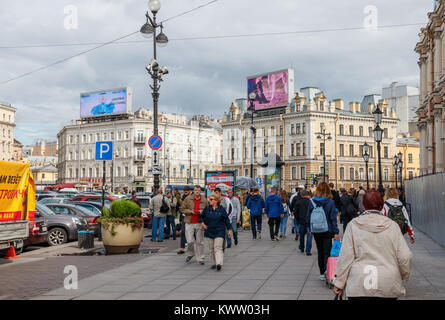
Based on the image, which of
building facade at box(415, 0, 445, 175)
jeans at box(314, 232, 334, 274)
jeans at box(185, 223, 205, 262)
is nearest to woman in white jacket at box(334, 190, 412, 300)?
jeans at box(314, 232, 334, 274)

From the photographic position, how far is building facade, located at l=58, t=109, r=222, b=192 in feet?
321

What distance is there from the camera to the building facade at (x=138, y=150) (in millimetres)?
97875

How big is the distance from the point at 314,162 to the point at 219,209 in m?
73.8

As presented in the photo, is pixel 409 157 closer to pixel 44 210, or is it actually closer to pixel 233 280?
pixel 44 210

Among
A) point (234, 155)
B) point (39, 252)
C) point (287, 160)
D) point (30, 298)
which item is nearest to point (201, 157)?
point (234, 155)

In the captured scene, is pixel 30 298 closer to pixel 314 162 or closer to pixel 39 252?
pixel 39 252

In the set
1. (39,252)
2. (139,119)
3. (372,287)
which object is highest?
(139,119)

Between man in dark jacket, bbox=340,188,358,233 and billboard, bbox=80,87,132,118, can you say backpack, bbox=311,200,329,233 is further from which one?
billboard, bbox=80,87,132,118

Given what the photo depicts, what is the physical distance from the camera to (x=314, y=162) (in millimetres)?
84438

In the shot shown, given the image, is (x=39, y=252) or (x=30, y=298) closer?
(x=30, y=298)

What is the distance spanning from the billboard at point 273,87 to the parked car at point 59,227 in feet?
220

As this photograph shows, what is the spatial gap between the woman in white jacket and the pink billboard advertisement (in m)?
79.1

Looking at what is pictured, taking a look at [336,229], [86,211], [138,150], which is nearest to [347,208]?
[336,229]

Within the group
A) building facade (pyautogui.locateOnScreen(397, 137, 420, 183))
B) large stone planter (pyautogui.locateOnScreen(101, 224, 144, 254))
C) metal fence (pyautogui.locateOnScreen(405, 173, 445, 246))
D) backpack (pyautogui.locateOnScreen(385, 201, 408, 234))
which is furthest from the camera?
building facade (pyautogui.locateOnScreen(397, 137, 420, 183))
